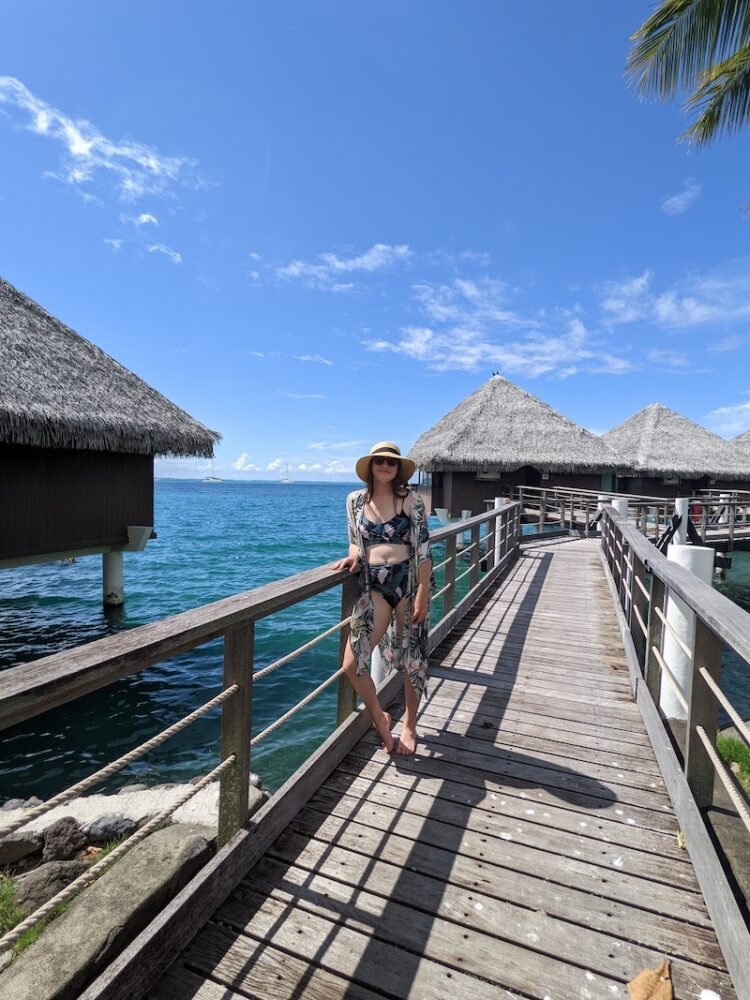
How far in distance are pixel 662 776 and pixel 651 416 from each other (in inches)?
994

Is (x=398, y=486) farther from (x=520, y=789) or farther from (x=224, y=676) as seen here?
(x=520, y=789)

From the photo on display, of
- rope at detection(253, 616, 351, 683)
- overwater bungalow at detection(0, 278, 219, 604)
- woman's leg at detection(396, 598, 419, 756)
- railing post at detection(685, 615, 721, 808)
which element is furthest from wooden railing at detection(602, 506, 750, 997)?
overwater bungalow at detection(0, 278, 219, 604)

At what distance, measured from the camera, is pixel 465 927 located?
1.84 metres

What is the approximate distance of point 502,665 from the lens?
15.1ft

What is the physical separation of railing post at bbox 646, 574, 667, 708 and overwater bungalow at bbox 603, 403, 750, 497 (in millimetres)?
19504

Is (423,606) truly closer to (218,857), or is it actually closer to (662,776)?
(218,857)

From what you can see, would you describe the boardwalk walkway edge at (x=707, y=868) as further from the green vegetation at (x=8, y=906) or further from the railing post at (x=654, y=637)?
the green vegetation at (x=8, y=906)

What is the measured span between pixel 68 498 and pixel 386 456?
29.5ft

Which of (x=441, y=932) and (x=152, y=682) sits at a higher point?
(x=441, y=932)

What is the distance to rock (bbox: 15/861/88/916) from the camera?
328 cm

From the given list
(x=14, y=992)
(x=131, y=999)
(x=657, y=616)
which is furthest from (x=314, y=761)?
(x=657, y=616)

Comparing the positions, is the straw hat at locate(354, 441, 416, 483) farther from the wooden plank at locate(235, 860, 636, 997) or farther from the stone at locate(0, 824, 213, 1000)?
the stone at locate(0, 824, 213, 1000)

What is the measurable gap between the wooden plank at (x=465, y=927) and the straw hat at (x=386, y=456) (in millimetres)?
1762

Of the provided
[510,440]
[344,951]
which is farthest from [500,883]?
[510,440]
